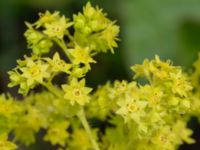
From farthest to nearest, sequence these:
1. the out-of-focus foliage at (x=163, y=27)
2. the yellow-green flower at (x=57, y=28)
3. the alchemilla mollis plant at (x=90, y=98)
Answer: the out-of-focus foliage at (x=163, y=27) < the yellow-green flower at (x=57, y=28) < the alchemilla mollis plant at (x=90, y=98)

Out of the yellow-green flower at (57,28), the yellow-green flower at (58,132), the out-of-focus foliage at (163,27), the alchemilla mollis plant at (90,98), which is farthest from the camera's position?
the out-of-focus foliage at (163,27)

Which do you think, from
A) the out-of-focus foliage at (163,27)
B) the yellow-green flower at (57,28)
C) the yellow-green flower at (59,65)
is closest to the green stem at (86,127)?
the yellow-green flower at (59,65)

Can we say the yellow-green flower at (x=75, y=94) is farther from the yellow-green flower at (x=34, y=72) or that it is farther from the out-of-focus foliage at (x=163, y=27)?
the out-of-focus foliage at (x=163, y=27)

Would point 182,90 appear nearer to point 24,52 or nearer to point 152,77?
point 152,77

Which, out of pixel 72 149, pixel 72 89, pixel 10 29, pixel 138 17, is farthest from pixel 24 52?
pixel 72 89

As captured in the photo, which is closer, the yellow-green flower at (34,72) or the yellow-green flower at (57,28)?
the yellow-green flower at (34,72)

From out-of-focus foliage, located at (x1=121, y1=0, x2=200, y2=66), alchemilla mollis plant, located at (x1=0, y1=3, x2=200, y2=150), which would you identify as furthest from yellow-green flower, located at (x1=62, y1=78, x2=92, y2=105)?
out-of-focus foliage, located at (x1=121, y1=0, x2=200, y2=66)

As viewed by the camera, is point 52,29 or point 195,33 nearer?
point 52,29

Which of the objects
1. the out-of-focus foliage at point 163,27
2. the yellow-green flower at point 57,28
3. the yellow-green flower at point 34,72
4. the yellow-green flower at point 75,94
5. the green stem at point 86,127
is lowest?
the green stem at point 86,127
